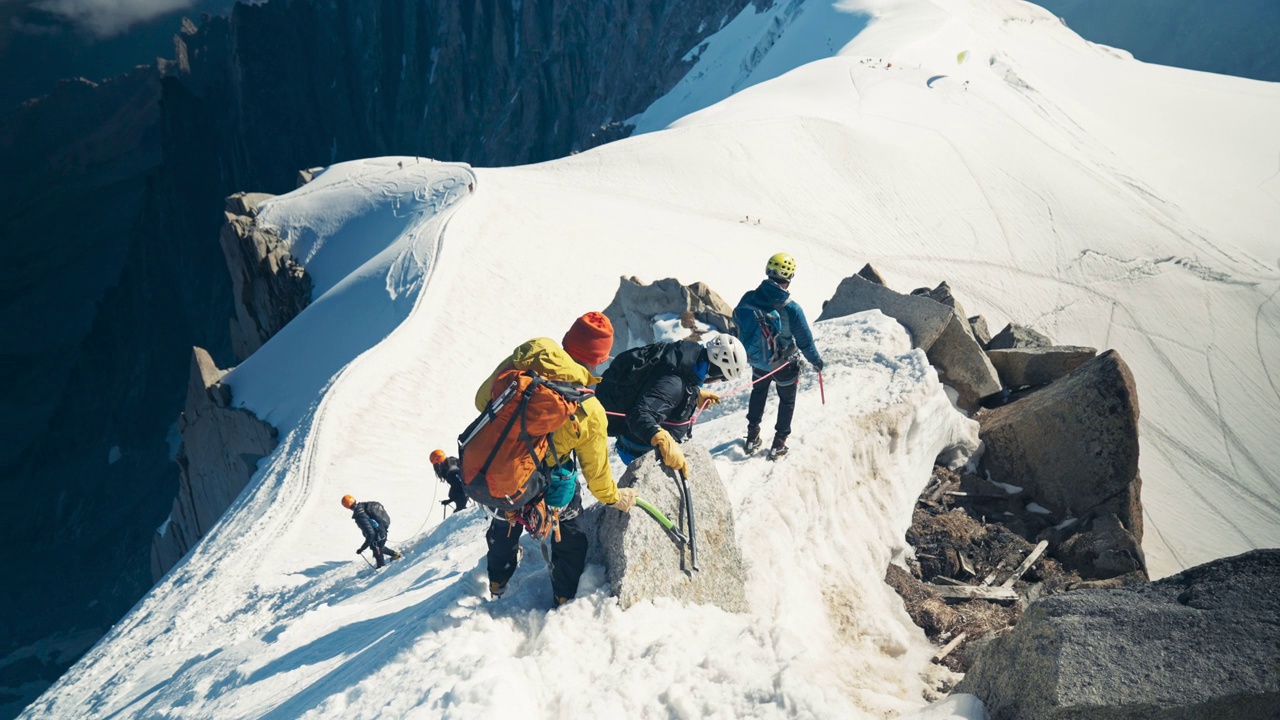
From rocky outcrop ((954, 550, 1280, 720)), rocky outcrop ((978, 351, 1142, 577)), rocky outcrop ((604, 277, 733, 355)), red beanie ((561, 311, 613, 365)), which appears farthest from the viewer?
rocky outcrop ((604, 277, 733, 355))

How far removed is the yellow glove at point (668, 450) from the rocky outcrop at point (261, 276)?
22.8 metres

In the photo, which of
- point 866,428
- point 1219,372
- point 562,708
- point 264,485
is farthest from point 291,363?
point 1219,372

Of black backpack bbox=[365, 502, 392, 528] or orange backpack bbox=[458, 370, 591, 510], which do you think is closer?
orange backpack bbox=[458, 370, 591, 510]

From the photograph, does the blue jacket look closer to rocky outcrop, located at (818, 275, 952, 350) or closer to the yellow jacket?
the yellow jacket

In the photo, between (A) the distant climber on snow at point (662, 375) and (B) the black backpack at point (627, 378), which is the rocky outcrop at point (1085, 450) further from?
(B) the black backpack at point (627, 378)

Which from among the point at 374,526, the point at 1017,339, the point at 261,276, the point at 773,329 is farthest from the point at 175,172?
the point at 773,329

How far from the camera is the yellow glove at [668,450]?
555 cm

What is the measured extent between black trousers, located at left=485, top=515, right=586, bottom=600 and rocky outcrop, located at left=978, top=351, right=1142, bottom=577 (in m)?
7.32

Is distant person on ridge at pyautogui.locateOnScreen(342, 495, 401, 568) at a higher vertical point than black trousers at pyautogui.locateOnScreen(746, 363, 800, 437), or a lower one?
lower

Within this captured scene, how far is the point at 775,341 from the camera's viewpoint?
7.79m

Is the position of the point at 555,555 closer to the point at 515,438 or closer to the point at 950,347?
the point at 515,438

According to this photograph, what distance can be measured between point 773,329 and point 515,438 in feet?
12.5

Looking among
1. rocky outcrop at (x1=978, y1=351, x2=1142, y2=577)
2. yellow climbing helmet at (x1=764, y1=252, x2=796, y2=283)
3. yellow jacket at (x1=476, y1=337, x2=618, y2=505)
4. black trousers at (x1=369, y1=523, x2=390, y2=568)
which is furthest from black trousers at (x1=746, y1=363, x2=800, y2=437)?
black trousers at (x1=369, y1=523, x2=390, y2=568)

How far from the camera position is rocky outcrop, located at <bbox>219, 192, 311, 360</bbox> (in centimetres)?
2625
